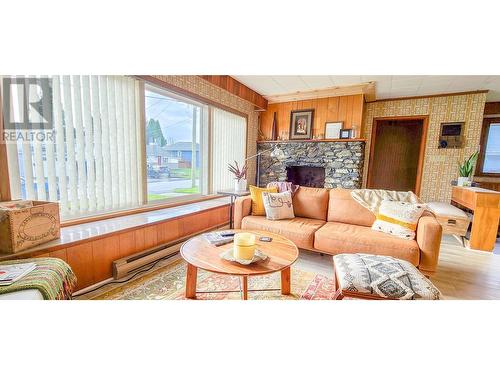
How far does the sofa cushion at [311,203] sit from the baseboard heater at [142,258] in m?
1.50

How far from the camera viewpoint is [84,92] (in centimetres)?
194

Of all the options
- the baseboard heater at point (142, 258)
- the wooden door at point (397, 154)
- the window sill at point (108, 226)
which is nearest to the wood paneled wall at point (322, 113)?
the wooden door at point (397, 154)

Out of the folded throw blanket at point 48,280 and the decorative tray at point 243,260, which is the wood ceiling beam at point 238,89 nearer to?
the decorative tray at point 243,260

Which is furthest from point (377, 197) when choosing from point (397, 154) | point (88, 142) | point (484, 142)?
point (397, 154)

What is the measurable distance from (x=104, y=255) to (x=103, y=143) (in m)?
1.07

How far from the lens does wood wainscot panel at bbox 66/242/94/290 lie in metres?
1.58

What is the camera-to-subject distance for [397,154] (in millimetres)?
5645

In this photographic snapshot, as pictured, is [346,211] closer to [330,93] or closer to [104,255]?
[104,255]

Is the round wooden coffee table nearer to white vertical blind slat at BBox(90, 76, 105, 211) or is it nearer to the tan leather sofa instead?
the tan leather sofa
